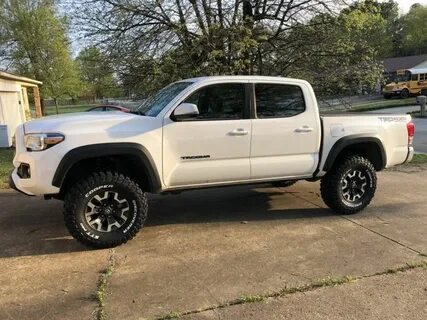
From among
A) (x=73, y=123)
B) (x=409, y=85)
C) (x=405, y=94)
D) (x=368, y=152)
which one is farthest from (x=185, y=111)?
(x=409, y=85)

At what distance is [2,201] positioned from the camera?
727 cm

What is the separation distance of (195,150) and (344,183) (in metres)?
2.23

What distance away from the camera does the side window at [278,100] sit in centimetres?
592

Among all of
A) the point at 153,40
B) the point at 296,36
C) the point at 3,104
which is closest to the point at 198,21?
the point at 153,40

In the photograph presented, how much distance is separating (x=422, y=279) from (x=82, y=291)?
9.85 feet

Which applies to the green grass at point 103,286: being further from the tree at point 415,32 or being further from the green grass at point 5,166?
the tree at point 415,32

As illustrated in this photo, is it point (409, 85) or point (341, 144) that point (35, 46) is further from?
point (341, 144)

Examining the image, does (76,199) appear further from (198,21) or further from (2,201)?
(198,21)

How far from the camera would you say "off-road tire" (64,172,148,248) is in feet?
16.3

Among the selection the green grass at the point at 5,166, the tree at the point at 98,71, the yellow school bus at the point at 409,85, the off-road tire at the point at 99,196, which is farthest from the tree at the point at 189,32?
the yellow school bus at the point at 409,85

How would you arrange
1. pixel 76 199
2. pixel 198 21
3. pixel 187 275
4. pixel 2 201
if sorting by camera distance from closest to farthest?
pixel 187 275
pixel 76 199
pixel 2 201
pixel 198 21

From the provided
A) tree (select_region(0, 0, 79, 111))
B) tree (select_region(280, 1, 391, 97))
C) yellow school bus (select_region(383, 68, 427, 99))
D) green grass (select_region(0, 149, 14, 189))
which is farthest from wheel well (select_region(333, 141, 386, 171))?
yellow school bus (select_region(383, 68, 427, 99))

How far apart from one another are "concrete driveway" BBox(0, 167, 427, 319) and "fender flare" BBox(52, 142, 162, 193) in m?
0.74

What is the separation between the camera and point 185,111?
17.2ft
